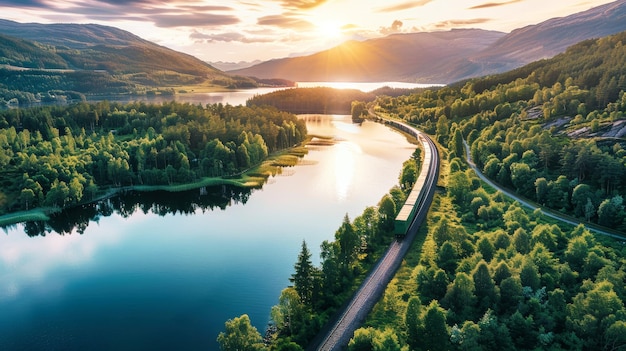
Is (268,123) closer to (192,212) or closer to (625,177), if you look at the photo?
(192,212)

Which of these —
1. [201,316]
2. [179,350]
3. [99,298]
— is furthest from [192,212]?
[179,350]

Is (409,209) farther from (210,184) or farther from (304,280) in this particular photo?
(210,184)

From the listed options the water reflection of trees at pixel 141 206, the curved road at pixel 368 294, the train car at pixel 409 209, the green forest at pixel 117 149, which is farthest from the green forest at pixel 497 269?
the green forest at pixel 117 149

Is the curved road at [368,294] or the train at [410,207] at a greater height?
the train at [410,207]

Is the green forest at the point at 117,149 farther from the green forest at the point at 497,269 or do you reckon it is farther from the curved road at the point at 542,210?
the curved road at the point at 542,210

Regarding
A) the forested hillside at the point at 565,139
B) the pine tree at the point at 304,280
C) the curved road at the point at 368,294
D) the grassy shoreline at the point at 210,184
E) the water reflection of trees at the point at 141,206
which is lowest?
the water reflection of trees at the point at 141,206

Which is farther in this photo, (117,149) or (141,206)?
(117,149)

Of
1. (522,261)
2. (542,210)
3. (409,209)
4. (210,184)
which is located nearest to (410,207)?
(409,209)
